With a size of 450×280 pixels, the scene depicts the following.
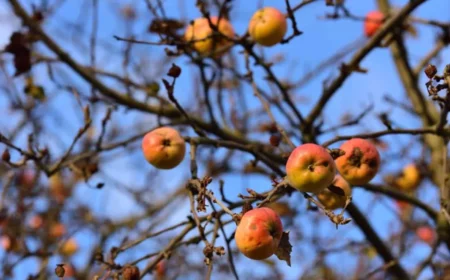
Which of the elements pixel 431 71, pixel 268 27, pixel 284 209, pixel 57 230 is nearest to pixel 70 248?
pixel 57 230

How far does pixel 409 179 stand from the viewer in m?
4.02

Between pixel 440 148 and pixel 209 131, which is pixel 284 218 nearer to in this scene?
pixel 440 148

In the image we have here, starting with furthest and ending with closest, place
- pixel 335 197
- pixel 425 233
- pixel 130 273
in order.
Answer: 1. pixel 425 233
2. pixel 335 197
3. pixel 130 273

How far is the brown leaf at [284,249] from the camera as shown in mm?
1408

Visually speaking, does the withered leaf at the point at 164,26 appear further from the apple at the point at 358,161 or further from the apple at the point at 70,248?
the apple at the point at 70,248

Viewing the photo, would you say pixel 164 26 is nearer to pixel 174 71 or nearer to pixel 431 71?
pixel 174 71

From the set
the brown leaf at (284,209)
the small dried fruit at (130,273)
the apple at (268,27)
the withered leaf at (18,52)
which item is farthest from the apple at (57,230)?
the small dried fruit at (130,273)

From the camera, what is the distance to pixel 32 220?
5207mm

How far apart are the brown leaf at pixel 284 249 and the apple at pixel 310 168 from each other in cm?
14

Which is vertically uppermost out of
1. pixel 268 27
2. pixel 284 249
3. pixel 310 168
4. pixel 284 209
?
pixel 284 209

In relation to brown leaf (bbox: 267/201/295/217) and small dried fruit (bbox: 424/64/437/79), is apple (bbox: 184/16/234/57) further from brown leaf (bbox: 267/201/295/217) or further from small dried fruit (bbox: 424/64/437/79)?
brown leaf (bbox: 267/201/295/217)

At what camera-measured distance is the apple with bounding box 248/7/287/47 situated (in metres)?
2.26

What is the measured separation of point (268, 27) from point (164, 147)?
749 millimetres

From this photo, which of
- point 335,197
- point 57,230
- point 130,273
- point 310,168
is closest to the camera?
point 310,168
